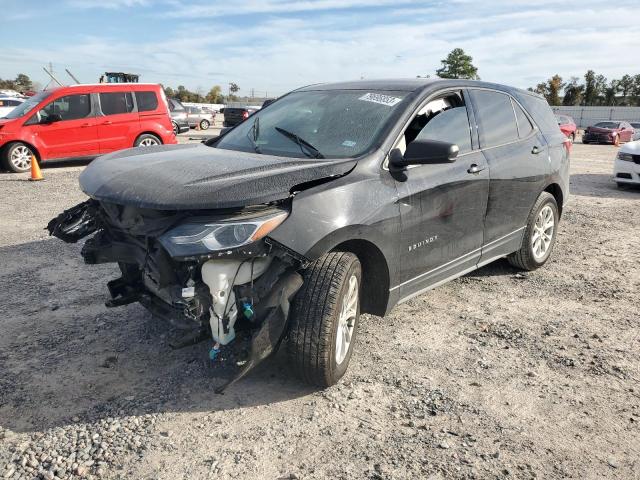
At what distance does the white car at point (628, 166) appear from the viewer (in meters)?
10.9

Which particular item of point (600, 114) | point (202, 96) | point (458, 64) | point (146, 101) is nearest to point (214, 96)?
point (202, 96)

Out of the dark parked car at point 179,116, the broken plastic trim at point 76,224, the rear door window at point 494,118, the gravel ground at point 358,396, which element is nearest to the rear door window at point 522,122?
the rear door window at point 494,118

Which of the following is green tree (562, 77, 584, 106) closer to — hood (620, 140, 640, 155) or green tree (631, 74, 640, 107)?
green tree (631, 74, 640, 107)

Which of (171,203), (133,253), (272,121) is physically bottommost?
(133,253)

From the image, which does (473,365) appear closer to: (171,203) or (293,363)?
(293,363)

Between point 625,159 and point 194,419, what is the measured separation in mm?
11105

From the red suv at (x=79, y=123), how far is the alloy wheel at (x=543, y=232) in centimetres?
1005

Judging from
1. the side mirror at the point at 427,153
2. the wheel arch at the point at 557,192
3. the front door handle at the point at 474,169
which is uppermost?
the side mirror at the point at 427,153

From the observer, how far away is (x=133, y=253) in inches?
125

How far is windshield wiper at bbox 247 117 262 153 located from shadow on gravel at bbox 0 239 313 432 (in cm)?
143

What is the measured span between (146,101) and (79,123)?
5.46ft

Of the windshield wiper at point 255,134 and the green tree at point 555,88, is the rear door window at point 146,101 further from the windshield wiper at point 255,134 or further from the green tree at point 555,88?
the green tree at point 555,88

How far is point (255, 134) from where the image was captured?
4098mm

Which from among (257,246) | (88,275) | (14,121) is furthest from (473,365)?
(14,121)
